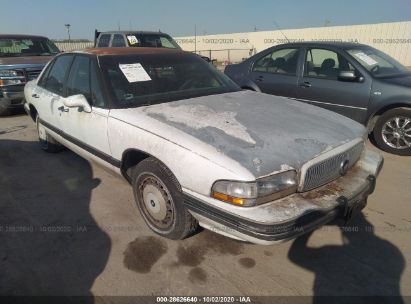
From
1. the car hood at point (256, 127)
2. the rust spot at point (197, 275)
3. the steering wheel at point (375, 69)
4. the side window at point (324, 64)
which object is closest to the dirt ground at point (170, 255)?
the rust spot at point (197, 275)

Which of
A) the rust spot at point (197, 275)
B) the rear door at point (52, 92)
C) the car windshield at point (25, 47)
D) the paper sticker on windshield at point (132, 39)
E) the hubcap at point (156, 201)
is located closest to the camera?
the rust spot at point (197, 275)

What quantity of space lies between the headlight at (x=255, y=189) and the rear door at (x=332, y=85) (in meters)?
3.36

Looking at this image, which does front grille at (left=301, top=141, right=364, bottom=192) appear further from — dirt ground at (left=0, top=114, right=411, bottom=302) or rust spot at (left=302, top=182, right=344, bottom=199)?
dirt ground at (left=0, top=114, right=411, bottom=302)

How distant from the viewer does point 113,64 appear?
3312 millimetres

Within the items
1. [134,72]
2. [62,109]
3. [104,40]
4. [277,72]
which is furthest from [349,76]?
[104,40]

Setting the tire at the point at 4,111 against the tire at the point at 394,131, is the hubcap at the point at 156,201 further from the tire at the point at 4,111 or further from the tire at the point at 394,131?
the tire at the point at 4,111

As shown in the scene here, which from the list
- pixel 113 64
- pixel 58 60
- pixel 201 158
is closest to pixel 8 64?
pixel 58 60

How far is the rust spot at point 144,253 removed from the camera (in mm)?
2566

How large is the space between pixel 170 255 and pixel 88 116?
63.5 inches

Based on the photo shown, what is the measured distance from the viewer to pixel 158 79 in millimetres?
3414

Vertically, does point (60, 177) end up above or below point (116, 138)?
below

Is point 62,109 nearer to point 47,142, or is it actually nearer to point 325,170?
point 47,142

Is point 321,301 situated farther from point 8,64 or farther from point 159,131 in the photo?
point 8,64

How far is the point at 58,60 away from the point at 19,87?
3.51 m
